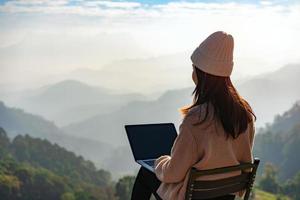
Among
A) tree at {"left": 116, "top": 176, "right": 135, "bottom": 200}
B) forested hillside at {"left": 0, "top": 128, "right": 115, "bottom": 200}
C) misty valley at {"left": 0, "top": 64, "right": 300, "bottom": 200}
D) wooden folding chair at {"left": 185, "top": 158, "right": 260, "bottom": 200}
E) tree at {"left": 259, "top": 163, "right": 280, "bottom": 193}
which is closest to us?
wooden folding chair at {"left": 185, "top": 158, "right": 260, "bottom": 200}

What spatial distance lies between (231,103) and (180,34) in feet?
14.9

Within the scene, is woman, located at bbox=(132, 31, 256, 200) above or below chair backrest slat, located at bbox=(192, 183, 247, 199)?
above

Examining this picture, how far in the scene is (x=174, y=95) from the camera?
7320 millimetres

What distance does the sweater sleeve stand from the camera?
1331 mm

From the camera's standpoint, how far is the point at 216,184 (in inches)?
53.8

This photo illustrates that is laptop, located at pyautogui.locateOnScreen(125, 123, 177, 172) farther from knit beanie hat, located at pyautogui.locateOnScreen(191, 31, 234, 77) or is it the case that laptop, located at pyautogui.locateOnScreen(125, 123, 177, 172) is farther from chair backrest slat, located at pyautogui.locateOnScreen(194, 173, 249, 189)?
knit beanie hat, located at pyautogui.locateOnScreen(191, 31, 234, 77)

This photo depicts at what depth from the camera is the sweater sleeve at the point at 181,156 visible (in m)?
1.33

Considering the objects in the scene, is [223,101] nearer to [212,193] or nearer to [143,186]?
[212,193]

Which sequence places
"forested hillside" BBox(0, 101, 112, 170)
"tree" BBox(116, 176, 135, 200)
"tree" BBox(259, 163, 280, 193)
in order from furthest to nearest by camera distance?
"forested hillside" BBox(0, 101, 112, 170) < "tree" BBox(259, 163, 280, 193) < "tree" BBox(116, 176, 135, 200)

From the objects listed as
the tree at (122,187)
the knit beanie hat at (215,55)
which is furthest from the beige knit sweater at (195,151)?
the tree at (122,187)

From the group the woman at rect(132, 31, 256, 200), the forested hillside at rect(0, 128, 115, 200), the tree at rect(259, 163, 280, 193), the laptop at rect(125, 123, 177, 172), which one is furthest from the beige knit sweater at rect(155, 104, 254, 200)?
the tree at rect(259, 163, 280, 193)

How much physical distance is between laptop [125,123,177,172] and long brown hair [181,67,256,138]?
14.8 inches

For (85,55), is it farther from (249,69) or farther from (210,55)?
(210,55)

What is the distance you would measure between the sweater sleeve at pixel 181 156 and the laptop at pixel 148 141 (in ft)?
0.90
